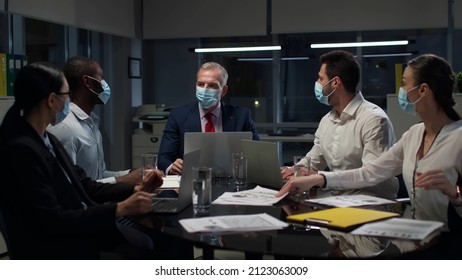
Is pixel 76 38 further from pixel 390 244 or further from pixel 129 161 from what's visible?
pixel 390 244

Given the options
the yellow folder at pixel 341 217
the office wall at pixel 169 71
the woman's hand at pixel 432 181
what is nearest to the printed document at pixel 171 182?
the yellow folder at pixel 341 217

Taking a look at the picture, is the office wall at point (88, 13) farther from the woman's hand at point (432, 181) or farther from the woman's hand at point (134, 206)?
the woman's hand at point (432, 181)

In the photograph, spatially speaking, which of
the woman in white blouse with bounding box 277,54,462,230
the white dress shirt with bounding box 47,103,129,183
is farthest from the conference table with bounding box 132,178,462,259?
the white dress shirt with bounding box 47,103,129,183

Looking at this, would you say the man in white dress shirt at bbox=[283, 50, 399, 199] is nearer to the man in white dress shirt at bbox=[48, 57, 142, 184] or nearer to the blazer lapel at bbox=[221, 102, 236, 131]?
the blazer lapel at bbox=[221, 102, 236, 131]

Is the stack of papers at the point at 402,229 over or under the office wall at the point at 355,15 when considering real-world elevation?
under

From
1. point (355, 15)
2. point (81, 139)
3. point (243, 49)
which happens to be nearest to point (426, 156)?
point (81, 139)

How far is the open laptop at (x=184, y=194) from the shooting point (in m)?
1.97

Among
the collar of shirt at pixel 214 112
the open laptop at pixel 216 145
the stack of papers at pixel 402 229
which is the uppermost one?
the collar of shirt at pixel 214 112

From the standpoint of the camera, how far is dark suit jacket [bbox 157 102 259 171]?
10.6 ft

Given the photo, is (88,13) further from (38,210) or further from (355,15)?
(38,210)

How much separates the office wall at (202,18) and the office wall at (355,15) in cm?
24

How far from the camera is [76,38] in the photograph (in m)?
5.31

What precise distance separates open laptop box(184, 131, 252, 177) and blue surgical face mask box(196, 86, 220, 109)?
52cm

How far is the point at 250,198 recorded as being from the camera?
7.17ft
